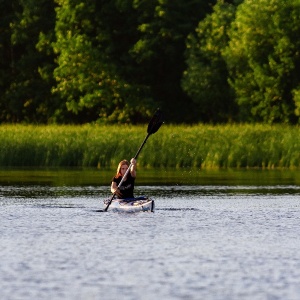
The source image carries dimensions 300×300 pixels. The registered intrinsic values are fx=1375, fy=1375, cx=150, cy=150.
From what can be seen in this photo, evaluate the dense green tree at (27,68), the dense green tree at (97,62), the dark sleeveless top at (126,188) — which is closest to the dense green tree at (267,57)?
the dense green tree at (97,62)

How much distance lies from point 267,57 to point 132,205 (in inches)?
1862

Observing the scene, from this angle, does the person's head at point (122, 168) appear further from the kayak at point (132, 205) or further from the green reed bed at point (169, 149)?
the green reed bed at point (169, 149)

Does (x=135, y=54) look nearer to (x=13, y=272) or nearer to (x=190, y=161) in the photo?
(x=190, y=161)

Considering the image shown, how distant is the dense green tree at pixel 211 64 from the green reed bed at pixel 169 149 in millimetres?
26063

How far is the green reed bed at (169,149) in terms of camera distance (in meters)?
46.9

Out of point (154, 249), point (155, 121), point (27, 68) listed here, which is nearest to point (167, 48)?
point (27, 68)

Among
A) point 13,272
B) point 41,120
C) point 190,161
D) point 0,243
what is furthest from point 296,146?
point 41,120

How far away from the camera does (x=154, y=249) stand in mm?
19891

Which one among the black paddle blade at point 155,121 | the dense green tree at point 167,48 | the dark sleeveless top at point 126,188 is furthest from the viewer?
the dense green tree at point 167,48

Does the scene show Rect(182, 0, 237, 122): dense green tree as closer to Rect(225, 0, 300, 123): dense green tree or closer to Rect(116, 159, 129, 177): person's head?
Rect(225, 0, 300, 123): dense green tree

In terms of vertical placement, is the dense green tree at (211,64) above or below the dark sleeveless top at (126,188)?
above

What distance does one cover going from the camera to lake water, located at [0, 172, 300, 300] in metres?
16.1

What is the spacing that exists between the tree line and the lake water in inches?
1602

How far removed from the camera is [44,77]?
8381cm
